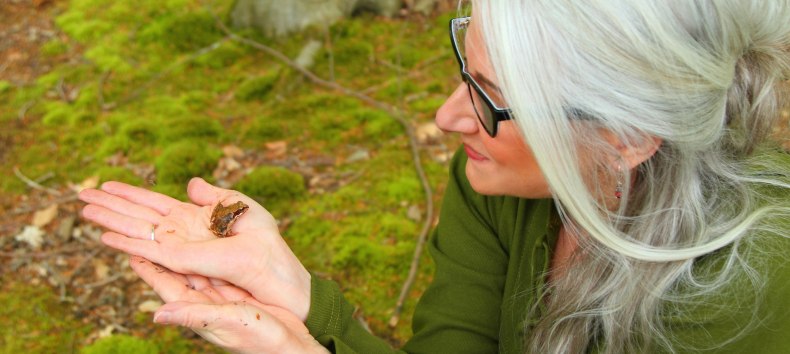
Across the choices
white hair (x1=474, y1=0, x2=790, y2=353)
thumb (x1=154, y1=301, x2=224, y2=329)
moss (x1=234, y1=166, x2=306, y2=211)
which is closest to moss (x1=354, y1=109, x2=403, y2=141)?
moss (x1=234, y1=166, x2=306, y2=211)

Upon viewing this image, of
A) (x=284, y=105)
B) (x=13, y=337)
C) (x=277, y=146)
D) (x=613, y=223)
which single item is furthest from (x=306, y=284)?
(x=284, y=105)

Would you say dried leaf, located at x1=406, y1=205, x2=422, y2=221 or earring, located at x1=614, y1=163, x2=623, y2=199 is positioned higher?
earring, located at x1=614, y1=163, x2=623, y2=199

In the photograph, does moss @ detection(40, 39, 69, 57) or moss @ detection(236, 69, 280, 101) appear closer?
moss @ detection(236, 69, 280, 101)

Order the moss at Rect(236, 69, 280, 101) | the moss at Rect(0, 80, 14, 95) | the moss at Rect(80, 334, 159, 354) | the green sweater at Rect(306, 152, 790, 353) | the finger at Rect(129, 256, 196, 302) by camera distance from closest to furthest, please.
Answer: the finger at Rect(129, 256, 196, 302)
the green sweater at Rect(306, 152, 790, 353)
the moss at Rect(80, 334, 159, 354)
the moss at Rect(236, 69, 280, 101)
the moss at Rect(0, 80, 14, 95)

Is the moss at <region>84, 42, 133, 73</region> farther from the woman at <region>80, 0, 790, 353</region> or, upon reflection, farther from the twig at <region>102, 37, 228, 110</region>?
the woman at <region>80, 0, 790, 353</region>

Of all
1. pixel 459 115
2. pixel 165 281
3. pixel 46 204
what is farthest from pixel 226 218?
pixel 46 204

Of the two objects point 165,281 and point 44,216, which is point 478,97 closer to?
point 165,281
